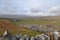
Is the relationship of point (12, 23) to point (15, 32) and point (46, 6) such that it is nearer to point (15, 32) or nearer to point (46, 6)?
point (15, 32)

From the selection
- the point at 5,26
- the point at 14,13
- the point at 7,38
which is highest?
the point at 14,13

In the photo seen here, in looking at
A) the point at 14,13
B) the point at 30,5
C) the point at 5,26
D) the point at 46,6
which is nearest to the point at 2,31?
the point at 5,26

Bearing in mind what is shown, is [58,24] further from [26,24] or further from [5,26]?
[5,26]

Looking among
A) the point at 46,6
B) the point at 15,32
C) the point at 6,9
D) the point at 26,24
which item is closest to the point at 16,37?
the point at 15,32

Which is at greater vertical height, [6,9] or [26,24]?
[6,9]

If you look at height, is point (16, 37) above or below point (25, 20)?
below

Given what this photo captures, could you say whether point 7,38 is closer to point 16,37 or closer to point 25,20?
point 16,37

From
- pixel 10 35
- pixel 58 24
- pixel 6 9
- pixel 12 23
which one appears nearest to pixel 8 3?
pixel 6 9
